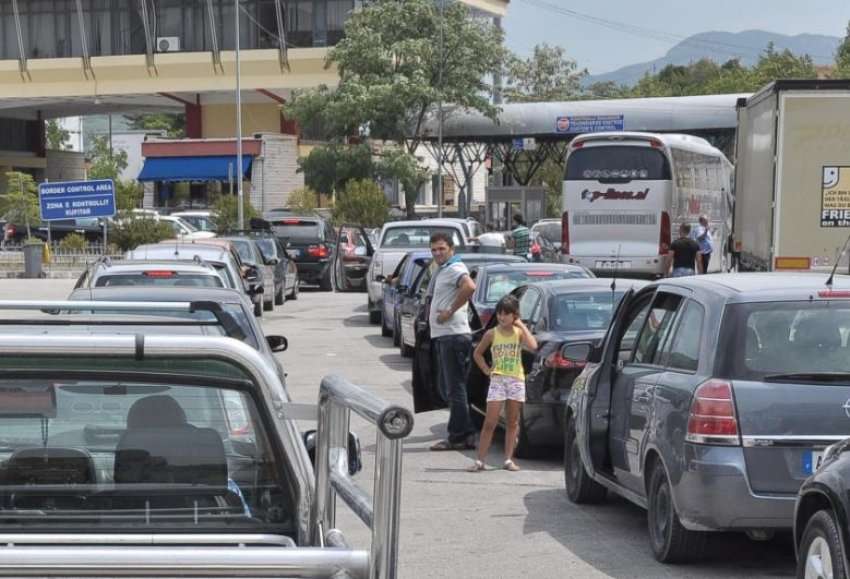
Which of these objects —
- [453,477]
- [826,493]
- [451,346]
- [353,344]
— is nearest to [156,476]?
[826,493]

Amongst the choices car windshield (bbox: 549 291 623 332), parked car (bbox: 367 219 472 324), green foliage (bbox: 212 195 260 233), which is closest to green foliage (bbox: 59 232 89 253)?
green foliage (bbox: 212 195 260 233)

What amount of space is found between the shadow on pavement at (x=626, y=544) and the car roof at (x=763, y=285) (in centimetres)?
137

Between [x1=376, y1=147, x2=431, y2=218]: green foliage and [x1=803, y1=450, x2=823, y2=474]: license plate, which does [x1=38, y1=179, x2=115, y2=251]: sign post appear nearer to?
[x1=376, y1=147, x2=431, y2=218]: green foliage

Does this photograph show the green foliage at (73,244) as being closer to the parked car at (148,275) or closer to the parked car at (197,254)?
the parked car at (197,254)

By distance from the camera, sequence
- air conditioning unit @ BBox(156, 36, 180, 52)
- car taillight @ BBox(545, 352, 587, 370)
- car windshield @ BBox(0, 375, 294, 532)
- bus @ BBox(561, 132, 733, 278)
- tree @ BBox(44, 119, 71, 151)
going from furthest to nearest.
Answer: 1. tree @ BBox(44, 119, 71, 151)
2. air conditioning unit @ BBox(156, 36, 180, 52)
3. bus @ BBox(561, 132, 733, 278)
4. car taillight @ BBox(545, 352, 587, 370)
5. car windshield @ BBox(0, 375, 294, 532)

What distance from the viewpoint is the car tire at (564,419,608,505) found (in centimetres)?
982

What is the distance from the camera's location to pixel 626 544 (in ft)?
28.7

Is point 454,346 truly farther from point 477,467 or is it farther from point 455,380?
point 477,467

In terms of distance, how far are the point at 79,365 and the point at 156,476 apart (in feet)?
1.42

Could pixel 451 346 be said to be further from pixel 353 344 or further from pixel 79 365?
pixel 353 344

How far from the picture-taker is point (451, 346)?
1252 cm

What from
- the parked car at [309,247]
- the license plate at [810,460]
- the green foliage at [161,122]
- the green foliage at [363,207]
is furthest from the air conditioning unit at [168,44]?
the license plate at [810,460]

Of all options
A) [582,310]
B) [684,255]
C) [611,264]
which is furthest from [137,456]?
[611,264]

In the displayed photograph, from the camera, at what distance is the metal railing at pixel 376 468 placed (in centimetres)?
341
